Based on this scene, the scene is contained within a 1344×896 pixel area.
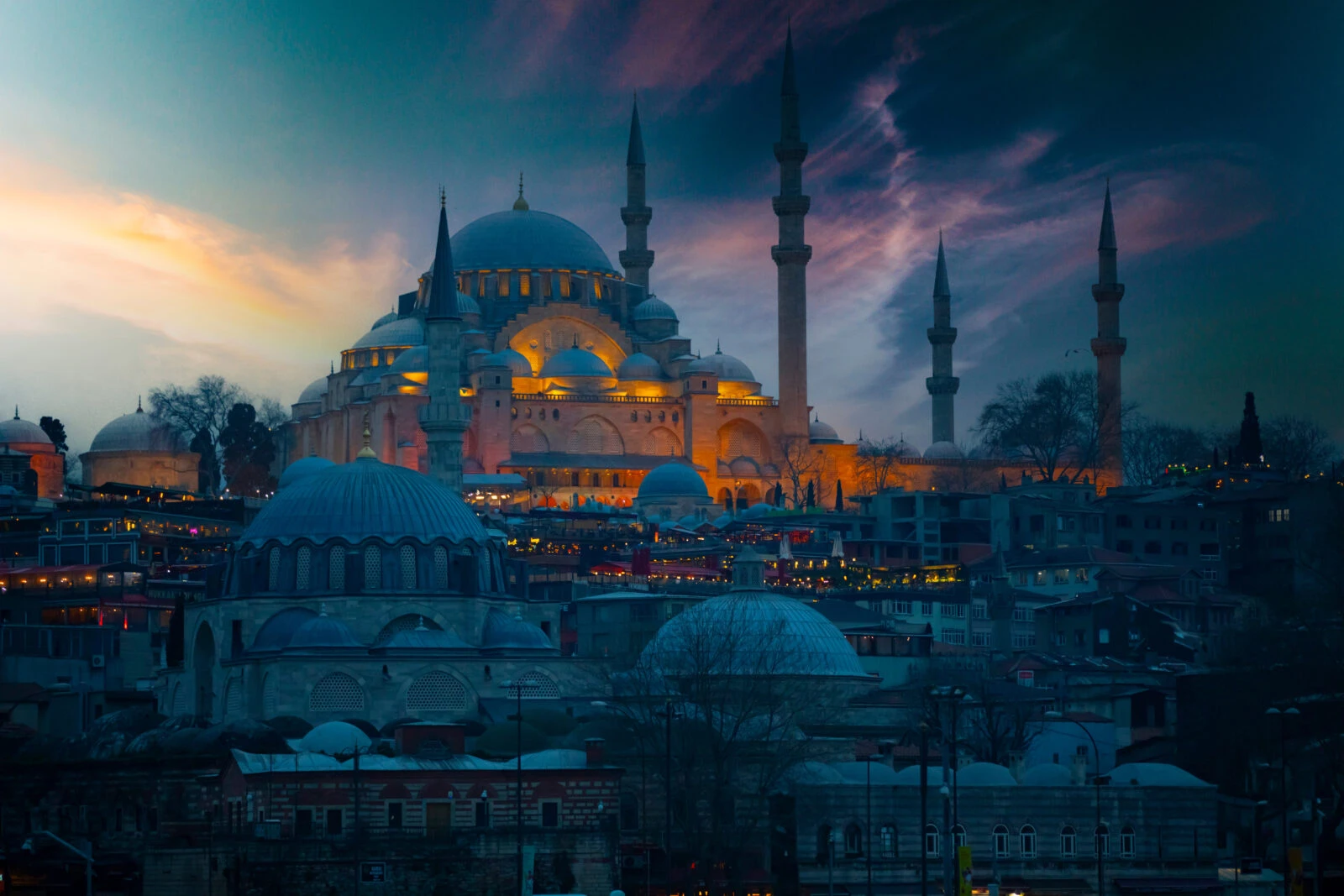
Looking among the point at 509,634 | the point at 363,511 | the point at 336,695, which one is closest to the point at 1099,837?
the point at 509,634

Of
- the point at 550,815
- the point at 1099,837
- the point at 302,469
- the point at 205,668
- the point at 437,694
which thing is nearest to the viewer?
the point at 1099,837

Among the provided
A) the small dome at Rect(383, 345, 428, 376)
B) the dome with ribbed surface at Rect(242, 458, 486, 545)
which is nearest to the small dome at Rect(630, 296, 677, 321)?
the small dome at Rect(383, 345, 428, 376)

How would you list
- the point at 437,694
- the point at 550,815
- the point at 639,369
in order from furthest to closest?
1. the point at 639,369
2. the point at 437,694
3. the point at 550,815

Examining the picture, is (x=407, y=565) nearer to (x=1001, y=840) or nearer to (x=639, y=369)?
(x=1001, y=840)

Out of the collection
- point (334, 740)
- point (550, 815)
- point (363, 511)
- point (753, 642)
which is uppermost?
point (363, 511)

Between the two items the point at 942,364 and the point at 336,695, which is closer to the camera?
the point at 336,695

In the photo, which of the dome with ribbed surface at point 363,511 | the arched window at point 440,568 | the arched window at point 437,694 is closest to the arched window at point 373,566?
the dome with ribbed surface at point 363,511

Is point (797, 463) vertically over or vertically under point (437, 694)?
over
